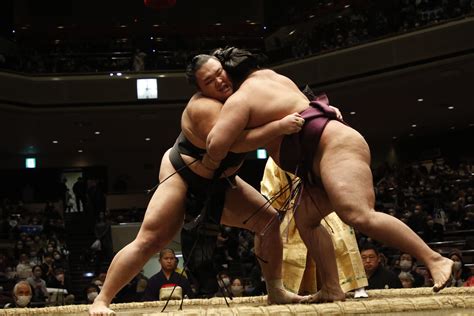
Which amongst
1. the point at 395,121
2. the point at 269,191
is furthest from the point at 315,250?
the point at 395,121

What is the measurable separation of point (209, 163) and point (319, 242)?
1.47 ft

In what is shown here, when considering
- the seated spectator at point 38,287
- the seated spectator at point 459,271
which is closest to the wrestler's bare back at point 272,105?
the seated spectator at point 459,271

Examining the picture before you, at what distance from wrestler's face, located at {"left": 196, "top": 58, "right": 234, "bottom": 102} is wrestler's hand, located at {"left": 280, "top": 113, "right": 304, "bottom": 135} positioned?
25cm

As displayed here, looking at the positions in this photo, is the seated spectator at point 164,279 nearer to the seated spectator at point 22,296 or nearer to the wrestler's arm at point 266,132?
the seated spectator at point 22,296

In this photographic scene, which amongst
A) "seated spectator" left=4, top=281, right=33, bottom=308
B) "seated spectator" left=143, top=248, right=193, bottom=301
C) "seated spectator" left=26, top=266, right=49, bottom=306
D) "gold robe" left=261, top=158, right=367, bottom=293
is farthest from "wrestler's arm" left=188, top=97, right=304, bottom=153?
"seated spectator" left=26, top=266, right=49, bottom=306

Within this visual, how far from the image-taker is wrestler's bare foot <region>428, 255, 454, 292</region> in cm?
201

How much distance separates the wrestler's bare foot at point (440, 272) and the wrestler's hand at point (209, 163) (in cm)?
76

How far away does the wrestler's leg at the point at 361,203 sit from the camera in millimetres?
2076

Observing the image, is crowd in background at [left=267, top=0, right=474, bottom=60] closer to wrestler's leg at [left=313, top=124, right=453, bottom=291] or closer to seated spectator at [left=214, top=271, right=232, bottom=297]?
seated spectator at [left=214, top=271, right=232, bottom=297]

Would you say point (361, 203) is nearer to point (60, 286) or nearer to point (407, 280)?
point (407, 280)

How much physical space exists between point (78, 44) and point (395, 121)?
5.26 metres

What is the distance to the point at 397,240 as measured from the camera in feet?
6.82

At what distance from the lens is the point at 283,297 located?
2.57 meters

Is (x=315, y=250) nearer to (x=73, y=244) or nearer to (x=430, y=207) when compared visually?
(x=430, y=207)
